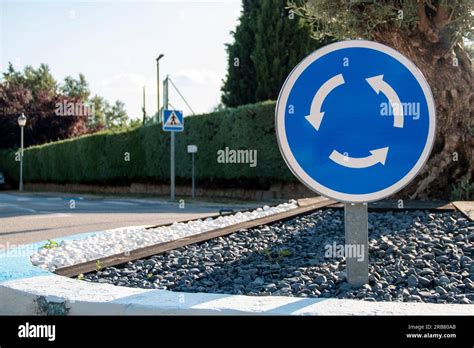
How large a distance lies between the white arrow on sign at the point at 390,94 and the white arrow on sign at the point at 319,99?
17 cm

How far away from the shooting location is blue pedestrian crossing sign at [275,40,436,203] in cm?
296

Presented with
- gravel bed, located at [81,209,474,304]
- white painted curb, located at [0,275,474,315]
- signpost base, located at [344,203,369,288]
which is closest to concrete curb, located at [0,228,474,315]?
white painted curb, located at [0,275,474,315]

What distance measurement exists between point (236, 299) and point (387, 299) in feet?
2.60

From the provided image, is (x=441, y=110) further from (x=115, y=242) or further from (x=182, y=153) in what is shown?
(x=182, y=153)

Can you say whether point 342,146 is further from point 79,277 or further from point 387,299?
point 79,277

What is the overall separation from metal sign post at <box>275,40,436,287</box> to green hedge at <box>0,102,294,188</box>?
13913 millimetres

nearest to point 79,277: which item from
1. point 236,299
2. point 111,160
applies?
point 236,299

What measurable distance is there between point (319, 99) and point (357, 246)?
849 millimetres

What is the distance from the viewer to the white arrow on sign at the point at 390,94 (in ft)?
9.70

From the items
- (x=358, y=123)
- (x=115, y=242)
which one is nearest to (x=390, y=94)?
(x=358, y=123)

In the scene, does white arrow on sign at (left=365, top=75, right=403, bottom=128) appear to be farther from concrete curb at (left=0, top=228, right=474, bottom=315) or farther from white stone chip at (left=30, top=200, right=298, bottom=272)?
white stone chip at (left=30, top=200, right=298, bottom=272)

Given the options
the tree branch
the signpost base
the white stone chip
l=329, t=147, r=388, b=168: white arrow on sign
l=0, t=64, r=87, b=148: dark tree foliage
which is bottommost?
the white stone chip

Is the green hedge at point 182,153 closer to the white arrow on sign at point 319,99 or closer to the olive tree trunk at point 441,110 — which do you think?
the olive tree trunk at point 441,110

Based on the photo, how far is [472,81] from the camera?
5836mm
